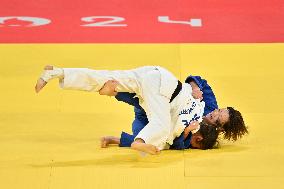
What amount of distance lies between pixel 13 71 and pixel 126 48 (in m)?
1.36

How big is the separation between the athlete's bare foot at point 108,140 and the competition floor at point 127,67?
0.07 m

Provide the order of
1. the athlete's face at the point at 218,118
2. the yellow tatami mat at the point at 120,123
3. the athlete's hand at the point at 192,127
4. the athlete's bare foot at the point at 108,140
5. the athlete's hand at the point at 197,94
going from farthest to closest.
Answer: the athlete's hand at the point at 197,94 < the athlete's bare foot at the point at 108,140 < the athlete's face at the point at 218,118 < the athlete's hand at the point at 192,127 < the yellow tatami mat at the point at 120,123

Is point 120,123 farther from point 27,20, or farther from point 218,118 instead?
point 27,20

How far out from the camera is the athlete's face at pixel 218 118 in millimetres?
5969

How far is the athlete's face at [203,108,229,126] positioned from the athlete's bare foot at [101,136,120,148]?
2.54 feet

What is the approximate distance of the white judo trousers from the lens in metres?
5.73

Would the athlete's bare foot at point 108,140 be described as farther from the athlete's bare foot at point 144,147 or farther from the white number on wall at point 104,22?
the white number on wall at point 104,22

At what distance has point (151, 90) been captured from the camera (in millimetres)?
5922

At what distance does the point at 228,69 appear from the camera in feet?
25.6

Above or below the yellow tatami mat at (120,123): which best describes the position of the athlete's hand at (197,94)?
above

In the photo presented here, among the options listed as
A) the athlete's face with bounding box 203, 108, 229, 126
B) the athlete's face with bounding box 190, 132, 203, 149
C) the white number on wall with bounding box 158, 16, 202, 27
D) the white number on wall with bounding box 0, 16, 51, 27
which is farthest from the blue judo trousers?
the white number on wall with bounding box 0, 16, 51, 27

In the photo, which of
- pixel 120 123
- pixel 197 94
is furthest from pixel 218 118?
pixel 120 123

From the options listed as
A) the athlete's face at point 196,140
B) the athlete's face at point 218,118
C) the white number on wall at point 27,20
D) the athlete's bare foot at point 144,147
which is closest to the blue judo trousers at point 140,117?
the athlete's face at point 196,140

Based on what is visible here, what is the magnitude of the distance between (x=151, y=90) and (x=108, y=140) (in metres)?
0.59
